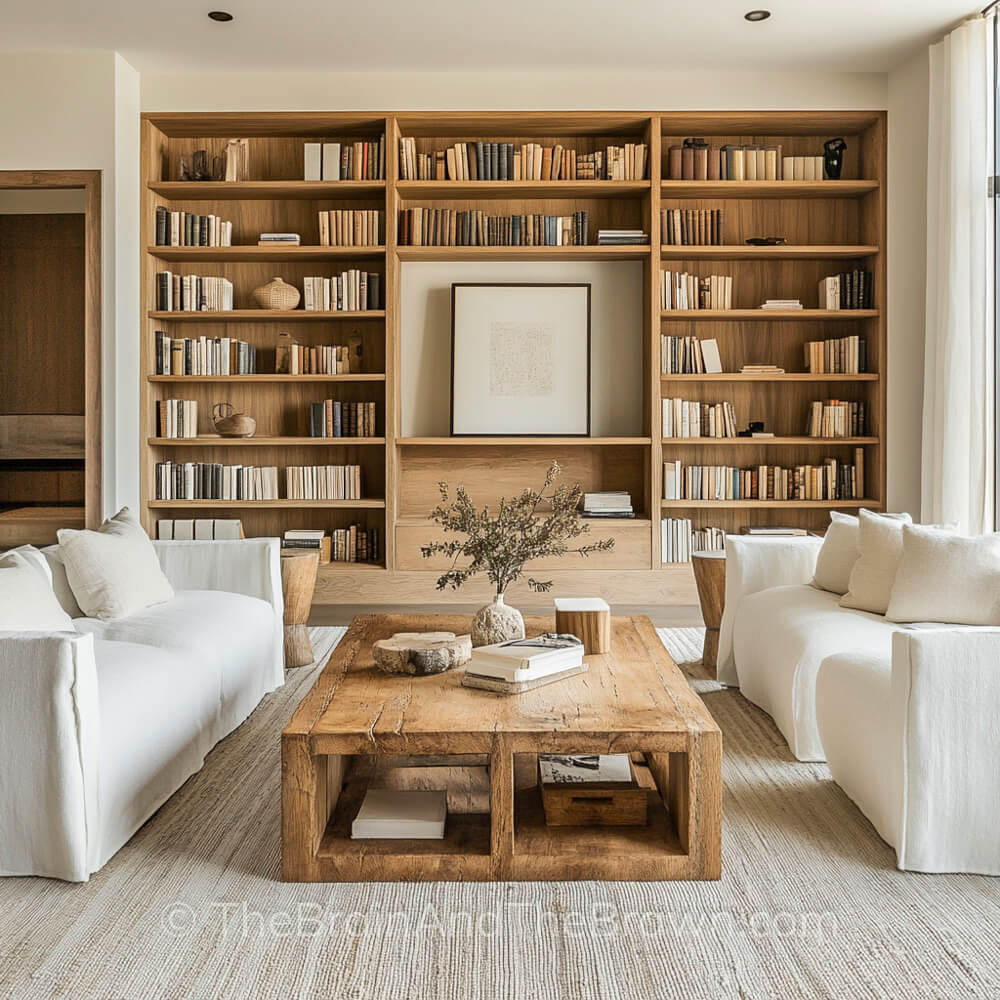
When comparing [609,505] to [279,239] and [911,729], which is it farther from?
[911,729]

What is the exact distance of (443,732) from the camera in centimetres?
212

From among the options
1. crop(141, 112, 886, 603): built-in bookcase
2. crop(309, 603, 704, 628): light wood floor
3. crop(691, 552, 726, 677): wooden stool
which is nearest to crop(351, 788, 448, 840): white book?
crop(691, 552, 726, 677): wooden stool

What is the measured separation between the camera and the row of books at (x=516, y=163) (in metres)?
5.43

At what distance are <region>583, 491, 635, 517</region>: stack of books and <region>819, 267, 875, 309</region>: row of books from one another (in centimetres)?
162

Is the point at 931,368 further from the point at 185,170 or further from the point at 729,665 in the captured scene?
the point at 185,170

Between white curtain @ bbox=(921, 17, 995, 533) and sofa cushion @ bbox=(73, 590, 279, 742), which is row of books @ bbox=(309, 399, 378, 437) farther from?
white curtain @ bbox=(921, 17, 995, 533)

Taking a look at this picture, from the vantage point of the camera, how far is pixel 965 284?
182 inches

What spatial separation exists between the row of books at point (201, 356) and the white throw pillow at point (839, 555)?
136 inches

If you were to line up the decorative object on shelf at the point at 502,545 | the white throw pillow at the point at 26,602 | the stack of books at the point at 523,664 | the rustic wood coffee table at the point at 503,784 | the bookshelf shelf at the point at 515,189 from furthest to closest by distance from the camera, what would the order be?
the bookshelf shelf at the point at 515,189
the decorative object on shelf at the point at 502,545
the white throw pillow at the point at 26,602
the stack of books at the point at 523,664
the rustic wood coffee table at the point at 503,784

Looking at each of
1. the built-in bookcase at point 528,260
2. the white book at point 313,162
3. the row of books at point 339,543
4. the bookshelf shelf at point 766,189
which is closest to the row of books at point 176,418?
the built-in bookcase at point 528,260

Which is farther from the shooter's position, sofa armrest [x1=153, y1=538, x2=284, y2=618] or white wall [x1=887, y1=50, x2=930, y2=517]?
white wall [x1=887, y1=50, x2=930, y2=517]

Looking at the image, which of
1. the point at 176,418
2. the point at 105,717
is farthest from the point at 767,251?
the point at 105,717

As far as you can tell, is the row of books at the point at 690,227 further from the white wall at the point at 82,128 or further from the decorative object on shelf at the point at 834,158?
the white wall at the point at 82,128

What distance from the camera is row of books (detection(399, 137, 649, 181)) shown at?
543 cm
